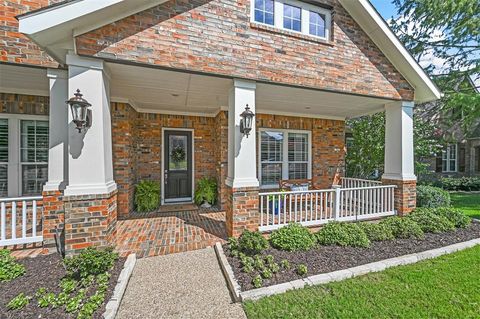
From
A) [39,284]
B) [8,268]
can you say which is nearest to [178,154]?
[8,268]

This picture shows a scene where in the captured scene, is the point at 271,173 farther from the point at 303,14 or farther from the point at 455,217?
the point at 455,217

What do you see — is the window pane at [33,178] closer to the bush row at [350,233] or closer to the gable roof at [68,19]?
the gable roof at [68,19]

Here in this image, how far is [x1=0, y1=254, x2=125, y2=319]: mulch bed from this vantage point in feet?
8.24

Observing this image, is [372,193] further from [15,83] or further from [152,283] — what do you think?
[15,83]

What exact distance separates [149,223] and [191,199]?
2.20 meters

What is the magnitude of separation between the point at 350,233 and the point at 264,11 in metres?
5.00

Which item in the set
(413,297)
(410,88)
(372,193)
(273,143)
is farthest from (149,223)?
(410,88)

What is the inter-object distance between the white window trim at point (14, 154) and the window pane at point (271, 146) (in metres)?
6.45

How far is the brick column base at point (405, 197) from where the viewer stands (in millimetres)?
5953

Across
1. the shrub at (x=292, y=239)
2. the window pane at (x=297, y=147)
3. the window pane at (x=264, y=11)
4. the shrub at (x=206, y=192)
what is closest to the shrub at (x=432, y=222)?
the shrub at (x=292, y=239)

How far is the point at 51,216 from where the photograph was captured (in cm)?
416

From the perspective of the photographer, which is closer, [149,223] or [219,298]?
[219,298]

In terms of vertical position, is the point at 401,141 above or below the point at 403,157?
above

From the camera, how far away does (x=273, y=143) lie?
310 inches
